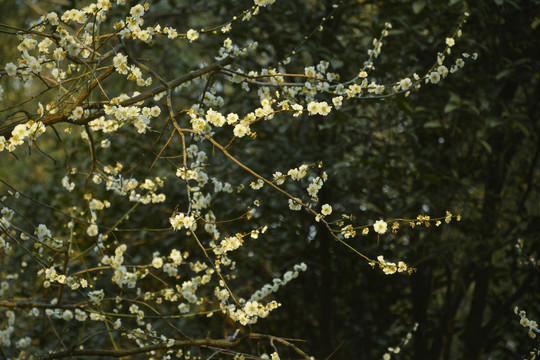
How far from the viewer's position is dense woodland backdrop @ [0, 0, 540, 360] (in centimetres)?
271

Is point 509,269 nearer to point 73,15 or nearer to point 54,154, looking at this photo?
point 73,15

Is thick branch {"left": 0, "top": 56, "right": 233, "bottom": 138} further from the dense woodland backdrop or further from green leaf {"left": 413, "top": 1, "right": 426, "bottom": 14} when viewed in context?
green leaf {"left": 413, "top": 1, "right": 426, "bottom": 14}

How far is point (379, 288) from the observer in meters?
3.31

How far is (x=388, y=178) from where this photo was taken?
2.80 metres

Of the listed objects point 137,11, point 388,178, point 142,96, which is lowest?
point 142,96

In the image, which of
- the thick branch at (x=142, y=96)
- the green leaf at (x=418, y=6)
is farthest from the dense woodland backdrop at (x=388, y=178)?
the thick branch at (x=142, y=96)

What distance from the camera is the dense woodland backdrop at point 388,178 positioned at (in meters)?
2.71

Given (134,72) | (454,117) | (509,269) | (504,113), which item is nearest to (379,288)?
(509,269)

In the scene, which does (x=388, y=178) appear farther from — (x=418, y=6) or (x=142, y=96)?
(x=142, y=96)

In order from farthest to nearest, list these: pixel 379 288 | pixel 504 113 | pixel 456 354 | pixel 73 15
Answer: pixel 456 354
pixel 379 288
pixel 504 113
pixel 73 15

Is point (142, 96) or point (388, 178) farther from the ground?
point (388, 178)

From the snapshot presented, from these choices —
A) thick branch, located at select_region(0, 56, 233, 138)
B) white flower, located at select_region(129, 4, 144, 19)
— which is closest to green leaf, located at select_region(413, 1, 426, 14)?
thick branch, located at select_region(0, 56, 233, 138)

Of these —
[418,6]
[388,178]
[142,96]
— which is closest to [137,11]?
[142,96]

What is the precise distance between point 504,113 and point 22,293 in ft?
8.32
